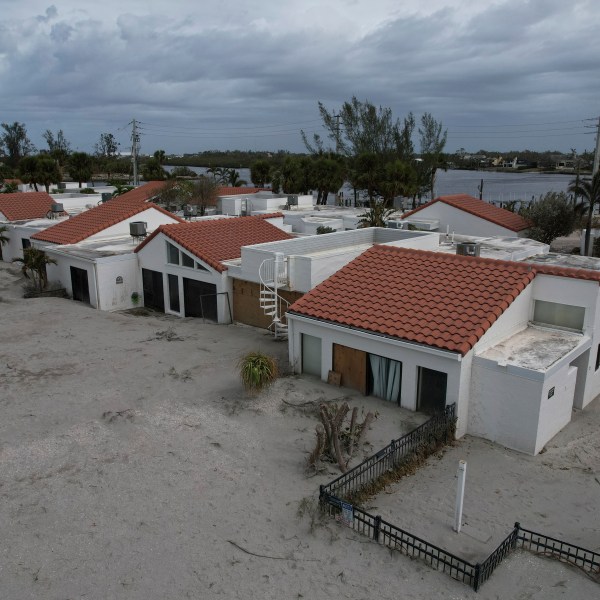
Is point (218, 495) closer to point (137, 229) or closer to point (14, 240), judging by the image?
point (137, 229)

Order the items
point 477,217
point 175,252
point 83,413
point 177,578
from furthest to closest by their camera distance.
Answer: point 477,217 < point 175,252 < point 83,413 < point 177,578

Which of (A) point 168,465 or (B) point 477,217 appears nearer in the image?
(A) point 168,465

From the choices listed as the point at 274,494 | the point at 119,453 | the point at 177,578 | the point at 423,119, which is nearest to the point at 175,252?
the point at 119,453

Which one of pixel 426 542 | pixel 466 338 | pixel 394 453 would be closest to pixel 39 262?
pixel 466 338

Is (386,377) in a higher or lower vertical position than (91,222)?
lower

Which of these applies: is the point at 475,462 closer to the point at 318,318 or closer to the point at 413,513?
the point at 413,513

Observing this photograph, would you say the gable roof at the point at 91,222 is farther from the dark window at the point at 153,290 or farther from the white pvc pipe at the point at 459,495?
the white pvc pipe at the point at 459,495

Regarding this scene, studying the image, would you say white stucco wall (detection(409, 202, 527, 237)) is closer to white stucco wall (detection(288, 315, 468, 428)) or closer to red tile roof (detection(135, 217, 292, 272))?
red tile roof (detection(135, 217, 292, 272))
